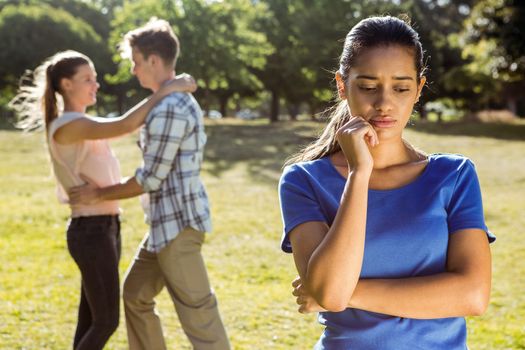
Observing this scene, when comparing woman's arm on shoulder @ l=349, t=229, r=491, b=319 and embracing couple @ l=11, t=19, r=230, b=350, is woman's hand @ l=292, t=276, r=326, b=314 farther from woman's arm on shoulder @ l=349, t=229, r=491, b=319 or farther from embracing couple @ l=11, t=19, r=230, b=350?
embracing couple @ l=11, t=19, r=230, b=350

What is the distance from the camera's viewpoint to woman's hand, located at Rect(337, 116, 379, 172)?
6.31 ft

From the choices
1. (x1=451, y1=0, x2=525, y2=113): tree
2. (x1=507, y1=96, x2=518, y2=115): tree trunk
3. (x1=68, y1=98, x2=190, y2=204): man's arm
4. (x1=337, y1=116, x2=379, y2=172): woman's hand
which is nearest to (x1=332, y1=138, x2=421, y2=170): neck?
(x1=337, y1=116, x2=379, y2=172): woman's hand

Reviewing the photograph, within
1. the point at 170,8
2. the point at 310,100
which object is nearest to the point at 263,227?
the point at 170,8

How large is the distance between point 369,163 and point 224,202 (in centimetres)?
1339

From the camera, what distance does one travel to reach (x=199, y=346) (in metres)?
4.22

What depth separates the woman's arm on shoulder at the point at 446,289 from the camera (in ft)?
6.29

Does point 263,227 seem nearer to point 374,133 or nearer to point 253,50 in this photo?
point 374,133

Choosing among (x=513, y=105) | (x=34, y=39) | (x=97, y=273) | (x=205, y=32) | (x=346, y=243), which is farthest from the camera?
(x=513, y=105)

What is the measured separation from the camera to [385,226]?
197cm

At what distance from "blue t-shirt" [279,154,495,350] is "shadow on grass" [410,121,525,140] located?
2801cm

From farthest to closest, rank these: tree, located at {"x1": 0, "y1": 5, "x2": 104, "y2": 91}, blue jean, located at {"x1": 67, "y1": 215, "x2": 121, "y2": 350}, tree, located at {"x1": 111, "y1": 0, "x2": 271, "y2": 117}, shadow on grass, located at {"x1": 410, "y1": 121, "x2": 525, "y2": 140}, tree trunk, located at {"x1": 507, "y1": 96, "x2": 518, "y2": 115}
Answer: tree trunk, located at {"x1": 507, "y1": 96, "x2": 518, "y2": 115}
tree, located at {"x1": 0, "y1": 5, "x2": 104, "y2": 91}
tree, located at {"x1": 111, "y1": 0, "x2": 271, "y2": 117}
shadow on grass, located at {"x1": 410, "y1": 121, "x2": 525, "y2": 140}
blue jean, located at {"x1": 67, "y1": 215, "x2": 121, "y2": 350}

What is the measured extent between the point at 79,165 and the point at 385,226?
8.74ft

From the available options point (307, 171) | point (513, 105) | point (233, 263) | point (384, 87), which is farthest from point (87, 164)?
point (513, 105)

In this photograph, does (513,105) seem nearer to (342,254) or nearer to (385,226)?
(385,226)
